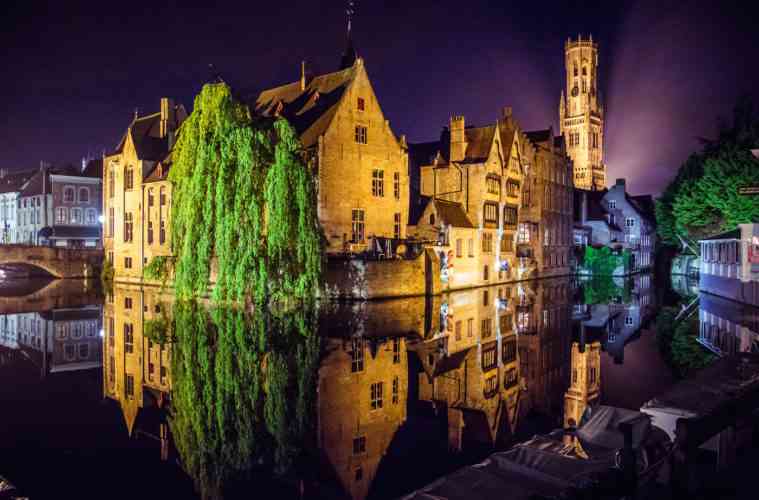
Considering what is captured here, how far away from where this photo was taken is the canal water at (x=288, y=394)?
9789 mm

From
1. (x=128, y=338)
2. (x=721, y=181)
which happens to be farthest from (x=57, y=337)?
(x=721, y=181)

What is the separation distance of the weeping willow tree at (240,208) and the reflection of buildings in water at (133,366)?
3506 mm

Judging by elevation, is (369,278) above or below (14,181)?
below

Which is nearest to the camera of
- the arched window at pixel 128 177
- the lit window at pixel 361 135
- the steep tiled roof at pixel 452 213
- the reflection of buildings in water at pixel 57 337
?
the reflection of buildings in water at pixel 57 337

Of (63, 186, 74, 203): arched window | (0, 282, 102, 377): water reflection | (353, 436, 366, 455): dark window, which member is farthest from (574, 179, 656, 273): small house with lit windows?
(353, 436, 366, 455): dark window

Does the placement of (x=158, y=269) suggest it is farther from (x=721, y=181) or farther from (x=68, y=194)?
(x=68, y=194)

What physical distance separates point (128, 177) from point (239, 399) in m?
44.2

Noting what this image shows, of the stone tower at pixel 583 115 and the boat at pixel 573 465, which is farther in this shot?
the stone tower at pixel 583 115

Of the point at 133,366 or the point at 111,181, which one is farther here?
the point at 111,181

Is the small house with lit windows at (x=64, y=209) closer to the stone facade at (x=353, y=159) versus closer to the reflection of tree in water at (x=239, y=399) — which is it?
the stone facade at (x=353, y=159)

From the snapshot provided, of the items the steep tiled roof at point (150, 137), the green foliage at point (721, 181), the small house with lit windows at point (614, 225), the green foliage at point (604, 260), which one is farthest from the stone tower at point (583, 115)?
the steep tiled roof at point (150, 137)

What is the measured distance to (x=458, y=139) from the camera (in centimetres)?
5241

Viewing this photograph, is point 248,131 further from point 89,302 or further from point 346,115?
point 89,302

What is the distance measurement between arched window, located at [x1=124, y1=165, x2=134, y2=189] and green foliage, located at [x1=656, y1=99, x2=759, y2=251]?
157 ft
